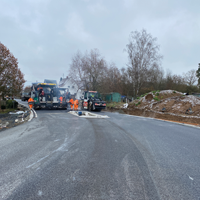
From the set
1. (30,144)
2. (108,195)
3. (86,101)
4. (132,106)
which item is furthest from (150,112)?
(108,195)

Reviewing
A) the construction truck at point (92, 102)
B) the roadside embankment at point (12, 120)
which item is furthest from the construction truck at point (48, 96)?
the roadside embankment at point (12, 120)

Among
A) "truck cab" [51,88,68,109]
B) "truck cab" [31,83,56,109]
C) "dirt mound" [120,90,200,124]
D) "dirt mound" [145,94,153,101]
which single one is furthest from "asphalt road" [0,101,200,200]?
"dirt mound" [145,94,153,101]

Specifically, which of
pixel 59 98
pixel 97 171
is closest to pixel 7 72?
pixel 59 98

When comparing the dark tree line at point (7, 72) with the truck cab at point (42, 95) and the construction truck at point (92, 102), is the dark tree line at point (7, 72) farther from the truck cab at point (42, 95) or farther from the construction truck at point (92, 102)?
the construction truck at point (92, 102)

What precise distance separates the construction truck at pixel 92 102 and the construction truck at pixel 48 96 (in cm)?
278

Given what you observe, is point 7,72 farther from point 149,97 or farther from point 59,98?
point 149,97

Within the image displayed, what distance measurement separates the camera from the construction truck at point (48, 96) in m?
18.1

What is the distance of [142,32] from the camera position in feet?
93.0

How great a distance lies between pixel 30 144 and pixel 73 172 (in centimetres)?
252

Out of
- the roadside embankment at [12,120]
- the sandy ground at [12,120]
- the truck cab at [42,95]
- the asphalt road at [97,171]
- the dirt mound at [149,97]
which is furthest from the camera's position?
the dirt mound at [149,97]

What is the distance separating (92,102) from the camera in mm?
19422

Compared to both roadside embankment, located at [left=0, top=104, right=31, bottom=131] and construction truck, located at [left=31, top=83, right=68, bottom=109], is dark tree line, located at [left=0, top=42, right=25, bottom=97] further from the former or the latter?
roadside embankment, located at [left=0, top=104, right=31, bottom=131]

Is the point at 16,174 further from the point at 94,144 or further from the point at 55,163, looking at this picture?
the point at 94,144

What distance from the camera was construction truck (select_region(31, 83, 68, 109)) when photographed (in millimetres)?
18072
